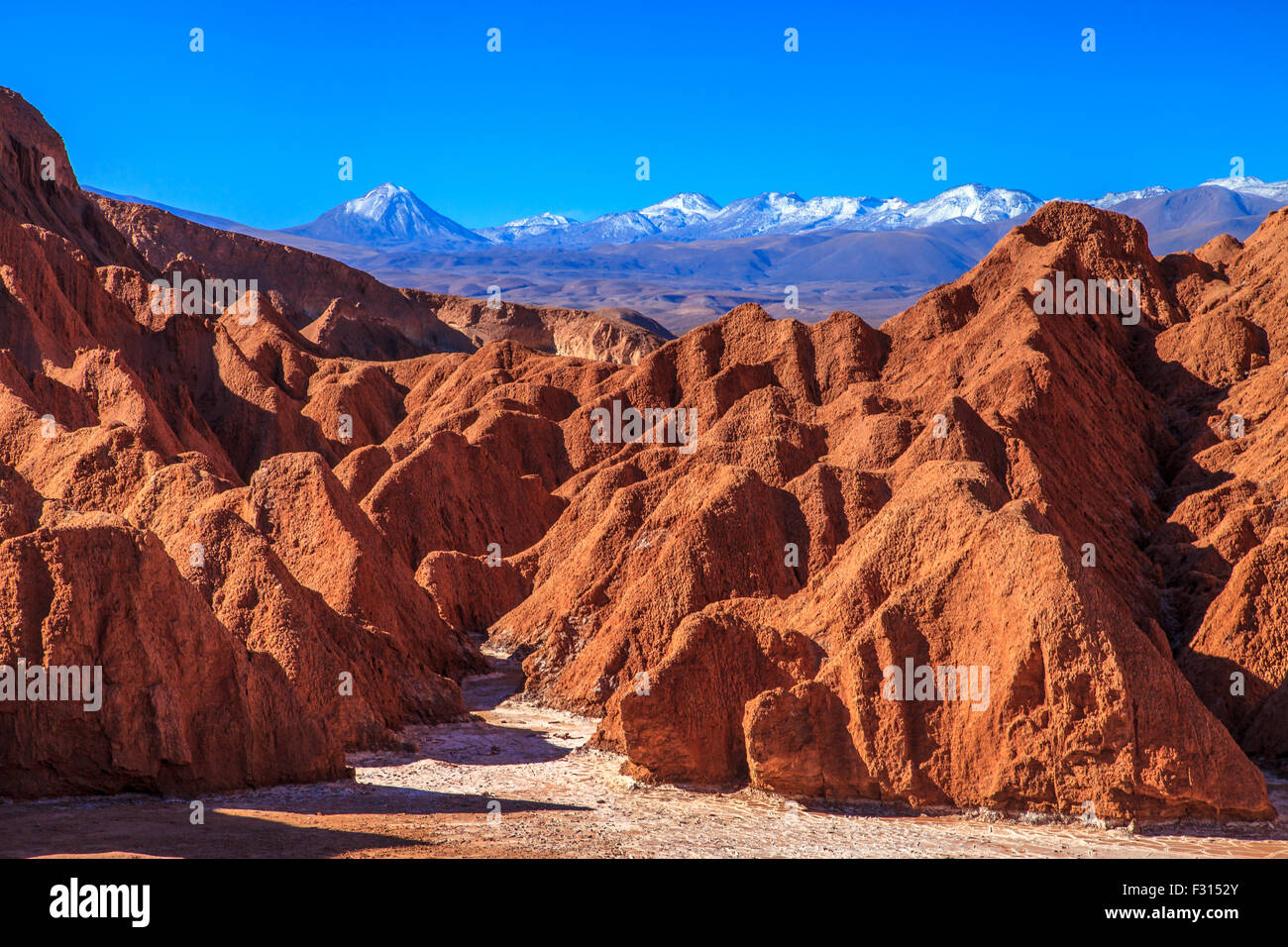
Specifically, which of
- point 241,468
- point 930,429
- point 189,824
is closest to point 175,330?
point 241,468

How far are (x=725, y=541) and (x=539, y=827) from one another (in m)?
13.3

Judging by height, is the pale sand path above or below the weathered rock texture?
below

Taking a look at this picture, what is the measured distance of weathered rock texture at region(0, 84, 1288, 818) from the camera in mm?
19688

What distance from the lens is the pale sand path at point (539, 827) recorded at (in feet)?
54.6

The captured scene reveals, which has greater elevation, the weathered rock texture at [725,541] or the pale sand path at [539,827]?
the weathered rock texture at [725,541]

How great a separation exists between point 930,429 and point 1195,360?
18106 millimetres

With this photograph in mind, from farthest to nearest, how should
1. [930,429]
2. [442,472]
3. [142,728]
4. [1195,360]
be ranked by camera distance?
[1195,360], [442,472], [930,429], [142,728]

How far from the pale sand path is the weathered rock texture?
562 millimetres

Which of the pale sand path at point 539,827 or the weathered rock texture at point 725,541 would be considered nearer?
the pale sand path at point 539,827

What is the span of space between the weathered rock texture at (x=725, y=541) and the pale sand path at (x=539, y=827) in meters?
0.56

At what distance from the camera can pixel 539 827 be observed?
18.8 meters

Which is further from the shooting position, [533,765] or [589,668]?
[589,668]

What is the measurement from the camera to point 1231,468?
40312 mm

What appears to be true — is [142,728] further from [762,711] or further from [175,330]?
[175,330]
